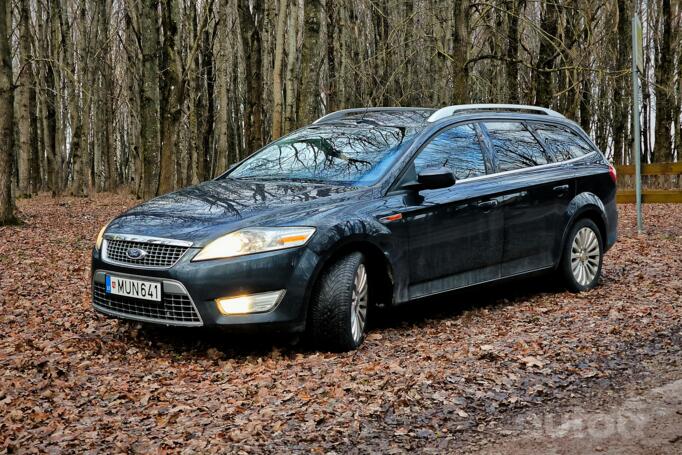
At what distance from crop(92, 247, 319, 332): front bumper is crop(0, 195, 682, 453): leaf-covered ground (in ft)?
1.11

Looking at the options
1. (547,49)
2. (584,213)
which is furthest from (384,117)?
(547,49)

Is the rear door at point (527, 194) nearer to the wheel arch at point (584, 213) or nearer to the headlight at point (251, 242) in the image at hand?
the wheel arch at point (584, 213)

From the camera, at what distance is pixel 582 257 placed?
767 centimetres

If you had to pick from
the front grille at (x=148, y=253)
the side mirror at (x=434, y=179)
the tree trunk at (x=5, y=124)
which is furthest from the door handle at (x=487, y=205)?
the tree trunk at (x=5, y=124)

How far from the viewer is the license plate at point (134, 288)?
5.15m

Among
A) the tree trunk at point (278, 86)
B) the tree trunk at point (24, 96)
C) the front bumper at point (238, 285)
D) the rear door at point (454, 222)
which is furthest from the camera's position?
the tree trunk at point (24, 96)

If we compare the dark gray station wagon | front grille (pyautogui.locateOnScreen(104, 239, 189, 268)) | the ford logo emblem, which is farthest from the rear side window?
the ford logo emblem

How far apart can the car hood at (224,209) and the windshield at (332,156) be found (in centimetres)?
23

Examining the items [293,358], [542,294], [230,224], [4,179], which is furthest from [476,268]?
[4,179]

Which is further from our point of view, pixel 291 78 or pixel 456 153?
pixel 291 78

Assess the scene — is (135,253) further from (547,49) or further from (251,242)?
(547,49)

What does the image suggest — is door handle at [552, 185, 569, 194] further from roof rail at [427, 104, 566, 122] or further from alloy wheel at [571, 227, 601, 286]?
roof rail at [427, 104, 566, 122]

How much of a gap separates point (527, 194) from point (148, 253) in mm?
3538

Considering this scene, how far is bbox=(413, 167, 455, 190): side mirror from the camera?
19.2 feet
